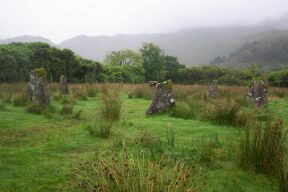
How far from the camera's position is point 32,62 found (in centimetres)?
2930

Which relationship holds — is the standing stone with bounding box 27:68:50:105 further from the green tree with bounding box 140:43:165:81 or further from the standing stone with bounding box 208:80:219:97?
the green tree with bounding box 140:43:165:81

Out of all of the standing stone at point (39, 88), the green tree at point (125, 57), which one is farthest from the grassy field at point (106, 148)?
the green tree at point (125, 57)

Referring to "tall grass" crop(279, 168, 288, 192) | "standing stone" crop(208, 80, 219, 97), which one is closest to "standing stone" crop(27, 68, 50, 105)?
"standing stone" crop(208, 80, 219, 97)

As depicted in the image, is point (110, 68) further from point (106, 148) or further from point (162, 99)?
point (106, 148)

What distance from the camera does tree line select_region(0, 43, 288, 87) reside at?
90.8 ft

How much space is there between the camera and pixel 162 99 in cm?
1266

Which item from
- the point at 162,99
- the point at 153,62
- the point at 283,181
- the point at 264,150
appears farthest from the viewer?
the point at 153,62

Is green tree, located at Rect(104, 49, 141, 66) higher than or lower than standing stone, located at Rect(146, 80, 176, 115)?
higher

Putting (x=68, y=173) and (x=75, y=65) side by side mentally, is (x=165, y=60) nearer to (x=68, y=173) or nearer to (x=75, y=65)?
(x=75, y=65)

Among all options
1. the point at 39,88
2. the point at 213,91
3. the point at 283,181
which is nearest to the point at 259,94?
the point at 213,91

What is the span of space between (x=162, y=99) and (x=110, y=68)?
29.6 meters

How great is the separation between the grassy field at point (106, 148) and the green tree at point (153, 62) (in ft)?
119

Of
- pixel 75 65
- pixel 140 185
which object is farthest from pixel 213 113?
pixel 75 65

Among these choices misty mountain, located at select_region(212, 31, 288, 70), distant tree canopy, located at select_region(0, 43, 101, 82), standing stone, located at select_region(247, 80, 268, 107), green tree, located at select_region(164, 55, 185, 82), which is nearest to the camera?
standing stone, located at select_region(247, 80, 268, 107)
